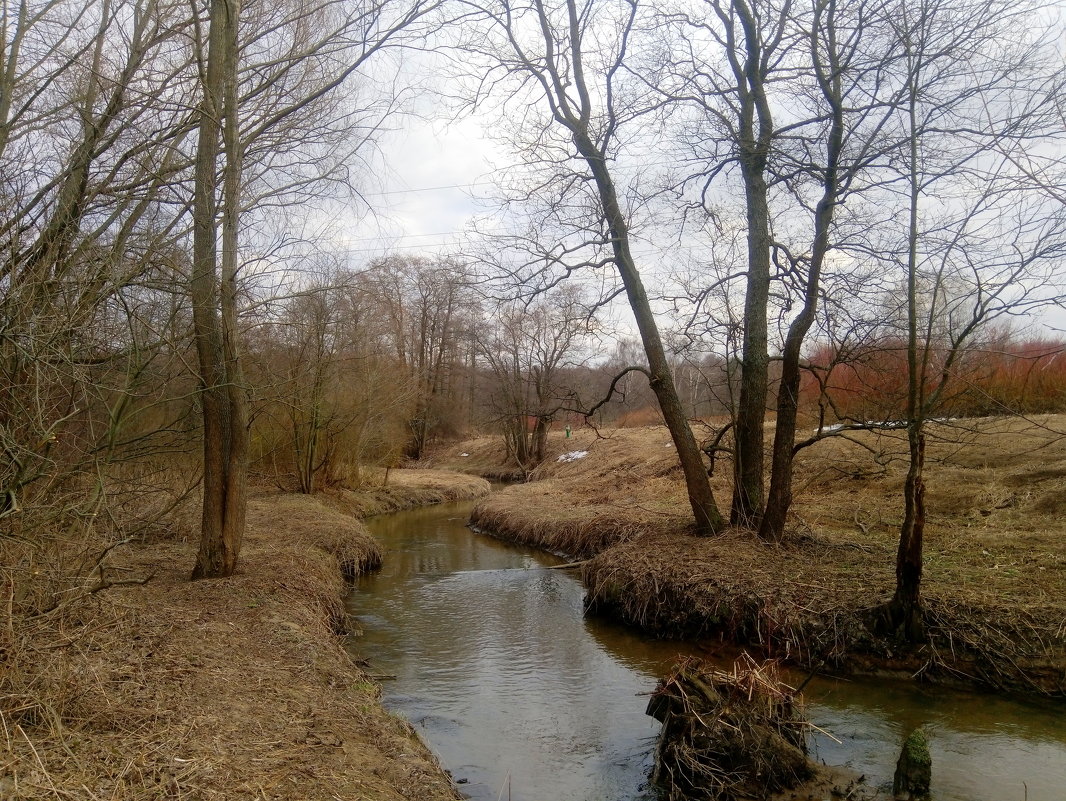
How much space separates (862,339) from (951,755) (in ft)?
16.5

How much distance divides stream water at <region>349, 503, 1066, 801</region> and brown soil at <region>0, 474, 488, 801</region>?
0.76 meters

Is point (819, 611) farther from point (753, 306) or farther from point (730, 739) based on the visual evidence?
Result: point (753, 306)

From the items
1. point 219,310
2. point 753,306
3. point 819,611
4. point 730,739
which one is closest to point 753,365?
point 753,306

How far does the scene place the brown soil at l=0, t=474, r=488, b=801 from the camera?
3600 mm

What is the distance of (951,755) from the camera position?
579 cm

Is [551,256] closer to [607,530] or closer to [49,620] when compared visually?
[607,530]

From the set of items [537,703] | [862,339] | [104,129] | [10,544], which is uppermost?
[104,129]

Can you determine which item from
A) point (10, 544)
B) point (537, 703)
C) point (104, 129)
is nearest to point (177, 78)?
point (104, 129)

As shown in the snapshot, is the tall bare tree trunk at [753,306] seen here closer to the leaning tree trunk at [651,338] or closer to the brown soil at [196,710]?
the leaning tree trunk at [651,338]

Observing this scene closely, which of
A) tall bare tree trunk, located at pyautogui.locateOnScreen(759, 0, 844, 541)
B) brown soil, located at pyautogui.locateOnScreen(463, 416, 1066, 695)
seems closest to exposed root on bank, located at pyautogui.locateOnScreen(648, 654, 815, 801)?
brown soil, located at pyautogui.locateOnScreen(463, 416, 1066, 695)

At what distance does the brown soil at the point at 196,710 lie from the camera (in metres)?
3.60

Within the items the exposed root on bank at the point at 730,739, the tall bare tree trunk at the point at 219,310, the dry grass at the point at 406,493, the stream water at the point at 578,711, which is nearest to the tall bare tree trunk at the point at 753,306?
the stream water at the point at 578,711

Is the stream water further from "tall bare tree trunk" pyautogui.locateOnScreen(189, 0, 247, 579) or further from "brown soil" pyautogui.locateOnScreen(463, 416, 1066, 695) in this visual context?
"tall bare tree trunk" pyautogui.locateOnScreen(189, 0, 247, 579)

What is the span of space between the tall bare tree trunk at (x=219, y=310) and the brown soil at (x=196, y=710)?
36.0 inches
